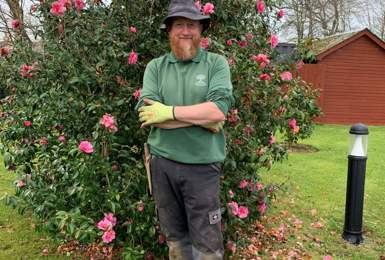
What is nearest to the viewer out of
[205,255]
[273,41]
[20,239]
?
[205,255]

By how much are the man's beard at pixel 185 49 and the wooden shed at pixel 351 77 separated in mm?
12587

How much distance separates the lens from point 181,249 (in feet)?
8.59

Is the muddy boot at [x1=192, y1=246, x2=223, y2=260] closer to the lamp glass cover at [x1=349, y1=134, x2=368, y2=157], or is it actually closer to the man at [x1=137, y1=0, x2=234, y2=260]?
the man at [x1=137, y1=0, x2=234, y2=260]

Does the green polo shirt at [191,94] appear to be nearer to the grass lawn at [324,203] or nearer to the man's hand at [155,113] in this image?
the man's hand at [155,113]

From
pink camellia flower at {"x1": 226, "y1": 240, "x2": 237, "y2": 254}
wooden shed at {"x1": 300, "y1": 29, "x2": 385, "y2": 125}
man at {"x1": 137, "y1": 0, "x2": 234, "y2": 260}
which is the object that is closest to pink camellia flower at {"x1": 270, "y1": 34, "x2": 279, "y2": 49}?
man at {"x1": 137, "y1": 0, "x2": 234, "y2": 260}

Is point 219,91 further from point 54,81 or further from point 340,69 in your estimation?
point 340,69

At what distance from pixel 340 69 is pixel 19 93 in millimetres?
13011

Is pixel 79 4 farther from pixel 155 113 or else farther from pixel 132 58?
pixel 155 113

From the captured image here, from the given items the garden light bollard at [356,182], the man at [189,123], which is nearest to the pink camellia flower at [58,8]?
the man at [189,123]

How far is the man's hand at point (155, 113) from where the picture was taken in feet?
7.36

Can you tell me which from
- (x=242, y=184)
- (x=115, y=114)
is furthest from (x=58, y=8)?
(x=242, y=184)

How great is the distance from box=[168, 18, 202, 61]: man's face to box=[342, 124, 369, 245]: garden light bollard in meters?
2.12

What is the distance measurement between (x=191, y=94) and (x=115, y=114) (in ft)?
2.28

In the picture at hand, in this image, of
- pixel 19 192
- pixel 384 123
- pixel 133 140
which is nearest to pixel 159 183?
pixel 133 140
